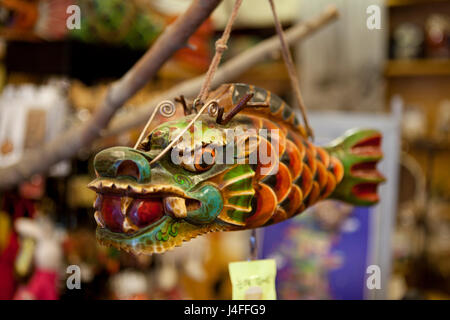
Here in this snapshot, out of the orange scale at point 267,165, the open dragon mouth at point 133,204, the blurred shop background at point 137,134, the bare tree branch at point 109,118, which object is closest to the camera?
the open dragon mouth at point 133,204

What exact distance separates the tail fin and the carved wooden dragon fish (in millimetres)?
115

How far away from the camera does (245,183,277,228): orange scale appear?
0.64 m

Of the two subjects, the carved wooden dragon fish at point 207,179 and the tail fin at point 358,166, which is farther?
the tail fin at point 358,166

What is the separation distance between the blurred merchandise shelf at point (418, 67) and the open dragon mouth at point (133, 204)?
2.35 meters

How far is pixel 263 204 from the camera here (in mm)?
638

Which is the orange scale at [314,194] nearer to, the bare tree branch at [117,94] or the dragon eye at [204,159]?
the dragon eye at [204,159]

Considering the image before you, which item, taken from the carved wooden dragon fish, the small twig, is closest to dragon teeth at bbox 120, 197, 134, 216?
the carved wooden dragon fish

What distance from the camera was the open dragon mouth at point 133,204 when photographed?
0.52 metres

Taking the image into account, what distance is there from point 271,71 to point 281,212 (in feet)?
7.80

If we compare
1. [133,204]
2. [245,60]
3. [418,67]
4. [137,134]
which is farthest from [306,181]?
[418,67]

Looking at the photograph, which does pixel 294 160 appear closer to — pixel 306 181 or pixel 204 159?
pixel 306 181

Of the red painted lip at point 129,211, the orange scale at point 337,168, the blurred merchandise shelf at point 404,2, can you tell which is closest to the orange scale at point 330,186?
the orange scale at point 337,168

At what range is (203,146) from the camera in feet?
1.89
